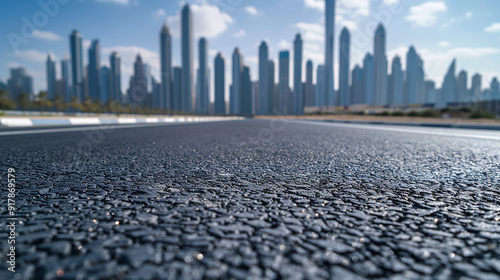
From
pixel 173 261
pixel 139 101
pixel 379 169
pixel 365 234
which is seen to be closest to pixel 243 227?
pixel 173 261

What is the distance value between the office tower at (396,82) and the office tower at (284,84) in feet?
197

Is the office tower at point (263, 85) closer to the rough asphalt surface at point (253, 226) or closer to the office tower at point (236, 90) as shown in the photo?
the office tower at point (236, 90)

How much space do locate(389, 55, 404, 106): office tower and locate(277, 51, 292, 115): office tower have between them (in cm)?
5998

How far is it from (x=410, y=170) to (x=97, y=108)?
12312 centimetres

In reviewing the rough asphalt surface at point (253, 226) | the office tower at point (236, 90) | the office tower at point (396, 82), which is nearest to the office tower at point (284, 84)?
the office tower at point (236, 90)

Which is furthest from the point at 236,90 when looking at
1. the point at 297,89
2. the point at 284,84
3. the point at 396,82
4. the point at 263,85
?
the point at 396,82

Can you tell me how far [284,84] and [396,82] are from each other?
247 feet

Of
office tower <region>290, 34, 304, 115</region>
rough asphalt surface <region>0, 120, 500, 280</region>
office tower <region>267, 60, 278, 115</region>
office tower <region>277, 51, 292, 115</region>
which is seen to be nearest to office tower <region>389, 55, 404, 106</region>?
office tower <region>290, 34, 304, 115</region>

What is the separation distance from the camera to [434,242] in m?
1.45

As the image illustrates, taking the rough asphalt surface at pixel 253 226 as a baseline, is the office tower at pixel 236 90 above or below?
above

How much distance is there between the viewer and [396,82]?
7239 inches

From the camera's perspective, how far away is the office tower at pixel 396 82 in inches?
6275

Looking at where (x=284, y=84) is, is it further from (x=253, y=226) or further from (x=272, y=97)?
(x=253, y=226)

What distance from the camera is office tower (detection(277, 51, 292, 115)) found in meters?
161
